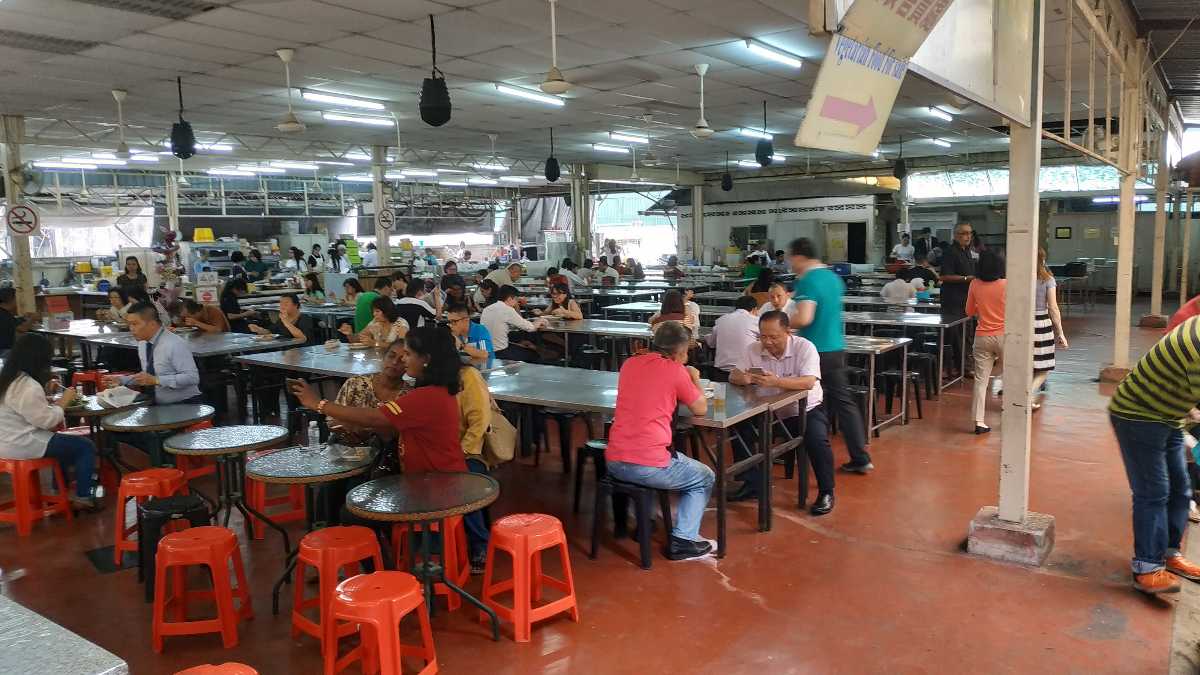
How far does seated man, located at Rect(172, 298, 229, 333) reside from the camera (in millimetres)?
8375

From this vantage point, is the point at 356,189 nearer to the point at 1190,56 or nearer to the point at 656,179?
the point at 656,179

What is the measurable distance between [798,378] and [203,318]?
662cm

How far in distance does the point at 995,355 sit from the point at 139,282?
10375 millimetres

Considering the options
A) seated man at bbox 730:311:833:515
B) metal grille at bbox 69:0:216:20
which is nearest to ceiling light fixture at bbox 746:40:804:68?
seated man at bbox 730:311:833:515

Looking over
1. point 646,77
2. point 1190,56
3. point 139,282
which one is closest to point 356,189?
point 139,282

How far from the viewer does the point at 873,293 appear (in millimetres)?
12422

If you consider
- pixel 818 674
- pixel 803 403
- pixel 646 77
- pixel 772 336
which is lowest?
pixel 818 674

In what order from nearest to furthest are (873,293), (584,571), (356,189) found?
(584,571)
(873,293)
(356,189)

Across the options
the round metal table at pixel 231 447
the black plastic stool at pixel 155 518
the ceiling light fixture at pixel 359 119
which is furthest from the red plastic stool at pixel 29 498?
the ceiling light fixture at pixel 359 119

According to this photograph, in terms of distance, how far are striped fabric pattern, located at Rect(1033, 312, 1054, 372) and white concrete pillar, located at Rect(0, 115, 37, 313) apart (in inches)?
478

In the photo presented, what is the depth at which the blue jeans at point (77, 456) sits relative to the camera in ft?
16.1

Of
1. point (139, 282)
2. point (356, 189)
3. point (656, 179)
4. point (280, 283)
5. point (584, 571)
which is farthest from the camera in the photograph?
point (356, 189)

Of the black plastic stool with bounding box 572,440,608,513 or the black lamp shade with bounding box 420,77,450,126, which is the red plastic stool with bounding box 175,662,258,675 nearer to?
the black plastic stool with bounding box 572,440,608,513

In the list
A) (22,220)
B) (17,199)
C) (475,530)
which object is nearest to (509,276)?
(22,220)
